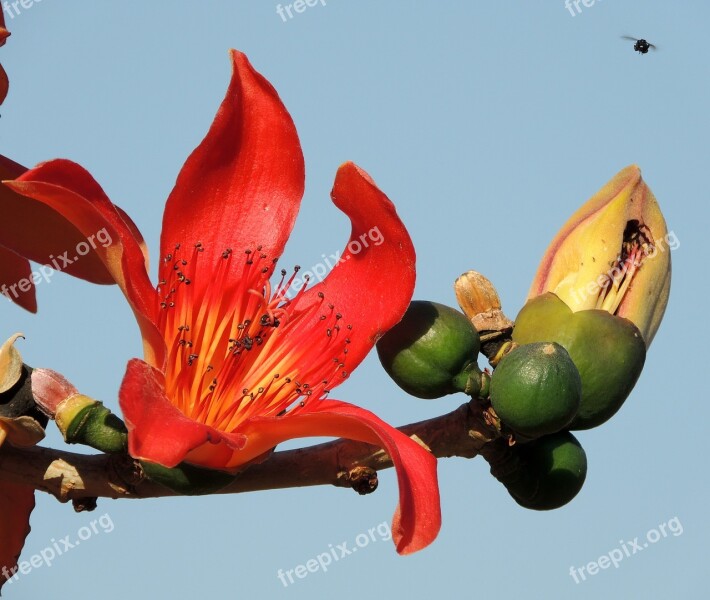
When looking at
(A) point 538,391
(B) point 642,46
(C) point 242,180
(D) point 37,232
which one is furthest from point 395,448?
(B) point 642,46

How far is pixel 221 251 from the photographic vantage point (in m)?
1.96

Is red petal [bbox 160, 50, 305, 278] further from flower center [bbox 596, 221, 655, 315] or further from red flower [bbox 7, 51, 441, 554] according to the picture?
flower center [bbox 596, 221, 655, 315]

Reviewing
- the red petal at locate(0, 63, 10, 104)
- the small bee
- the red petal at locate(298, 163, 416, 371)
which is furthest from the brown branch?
the small bee

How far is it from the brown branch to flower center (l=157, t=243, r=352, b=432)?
9 cm

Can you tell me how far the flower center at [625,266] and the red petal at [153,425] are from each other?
0.80 meters

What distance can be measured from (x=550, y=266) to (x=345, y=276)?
0.39 m

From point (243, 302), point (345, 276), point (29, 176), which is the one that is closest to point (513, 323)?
point (345, 276)

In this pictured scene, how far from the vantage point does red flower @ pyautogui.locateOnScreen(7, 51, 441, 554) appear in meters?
1.62

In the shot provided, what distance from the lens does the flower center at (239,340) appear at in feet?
5.97

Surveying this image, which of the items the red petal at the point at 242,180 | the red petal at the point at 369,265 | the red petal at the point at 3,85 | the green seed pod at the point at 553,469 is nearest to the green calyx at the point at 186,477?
the red petal at the point at 369,265

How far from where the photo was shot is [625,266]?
1.99m

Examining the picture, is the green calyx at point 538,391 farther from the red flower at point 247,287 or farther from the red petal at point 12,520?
the red petal at point 12,520

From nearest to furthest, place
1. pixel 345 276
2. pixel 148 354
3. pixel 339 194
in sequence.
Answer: pixel 148 354
pixel 339 194
pixel 345 276

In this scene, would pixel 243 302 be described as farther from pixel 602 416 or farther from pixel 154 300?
pixel 602 416
